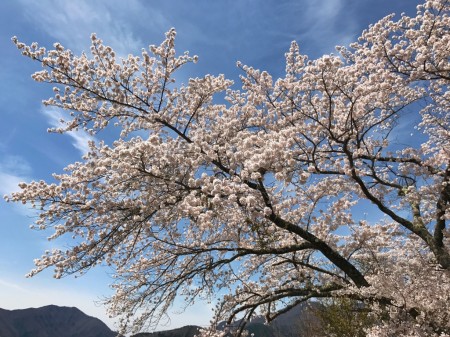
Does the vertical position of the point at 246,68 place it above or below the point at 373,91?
above

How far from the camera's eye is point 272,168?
24.2ft

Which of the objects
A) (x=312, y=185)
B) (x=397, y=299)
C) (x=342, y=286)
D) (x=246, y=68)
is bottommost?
(x=397, y=299)

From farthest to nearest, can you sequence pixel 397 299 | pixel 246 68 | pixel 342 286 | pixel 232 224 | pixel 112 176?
pixel 246 68 → pixel 342 286 → pixel 232 224 → pixel 112 176 → pixel 397 299

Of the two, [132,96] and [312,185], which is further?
[312,185]

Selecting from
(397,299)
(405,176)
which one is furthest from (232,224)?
(405,176)

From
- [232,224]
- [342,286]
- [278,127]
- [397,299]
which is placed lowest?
[397,299]

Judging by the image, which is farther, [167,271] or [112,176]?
[167,271]

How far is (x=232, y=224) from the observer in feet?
29.1

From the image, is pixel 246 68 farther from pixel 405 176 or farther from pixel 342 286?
pixel 342 286

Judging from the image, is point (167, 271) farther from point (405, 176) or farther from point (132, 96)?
point (405, 176)

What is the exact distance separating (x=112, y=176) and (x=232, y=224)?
129 inches

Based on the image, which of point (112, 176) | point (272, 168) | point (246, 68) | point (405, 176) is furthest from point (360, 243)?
point (112, 176)

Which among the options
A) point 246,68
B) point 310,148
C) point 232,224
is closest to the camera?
point 232,224

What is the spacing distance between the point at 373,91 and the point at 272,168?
168 inches
